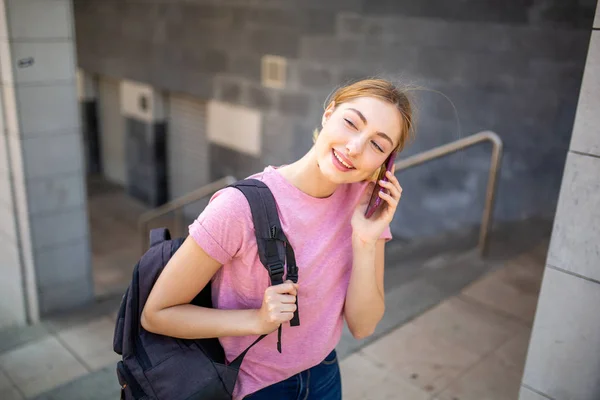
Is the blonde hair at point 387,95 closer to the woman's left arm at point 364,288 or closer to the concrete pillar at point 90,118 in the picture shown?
the woman's left arm at point 364,288

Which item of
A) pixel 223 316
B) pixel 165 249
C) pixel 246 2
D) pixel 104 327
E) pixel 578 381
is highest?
pixel 246 2

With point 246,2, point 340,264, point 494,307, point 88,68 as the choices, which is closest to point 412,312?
point 494,307

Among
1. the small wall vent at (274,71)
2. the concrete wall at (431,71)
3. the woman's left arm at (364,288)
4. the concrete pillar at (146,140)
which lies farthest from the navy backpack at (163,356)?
the concrete pillar at (146,140)

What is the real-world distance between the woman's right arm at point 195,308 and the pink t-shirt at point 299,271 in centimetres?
7

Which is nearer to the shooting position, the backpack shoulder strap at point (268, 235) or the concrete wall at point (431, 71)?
the backpack shoulder strap at point (268, 235)

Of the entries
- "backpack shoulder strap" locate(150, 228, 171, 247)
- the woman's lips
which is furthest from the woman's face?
"backpack shoulder strap" locate(150, 228, 171, 247)

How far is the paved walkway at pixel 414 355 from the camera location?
3236 mm

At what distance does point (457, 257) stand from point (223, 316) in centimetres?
382

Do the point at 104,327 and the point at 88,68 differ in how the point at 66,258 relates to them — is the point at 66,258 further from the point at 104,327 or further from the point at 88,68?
the point at 88,68

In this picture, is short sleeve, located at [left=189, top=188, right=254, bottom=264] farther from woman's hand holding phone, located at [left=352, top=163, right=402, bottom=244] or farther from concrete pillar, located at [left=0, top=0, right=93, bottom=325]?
concrete pillar, located at [left=0, top=0, right=93, bottom=325]

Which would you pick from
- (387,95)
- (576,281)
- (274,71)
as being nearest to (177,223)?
(274,71)

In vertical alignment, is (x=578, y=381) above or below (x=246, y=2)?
below

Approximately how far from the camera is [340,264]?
169 centimetres

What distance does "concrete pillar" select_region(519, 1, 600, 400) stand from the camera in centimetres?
191
